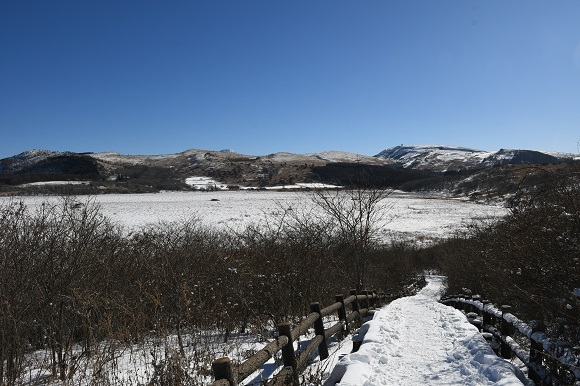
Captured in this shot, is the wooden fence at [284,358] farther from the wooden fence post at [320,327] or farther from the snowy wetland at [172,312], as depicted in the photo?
the snowy wetland at [172,312]

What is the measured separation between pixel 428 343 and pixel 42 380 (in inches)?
268

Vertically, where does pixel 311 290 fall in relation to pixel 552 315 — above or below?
below

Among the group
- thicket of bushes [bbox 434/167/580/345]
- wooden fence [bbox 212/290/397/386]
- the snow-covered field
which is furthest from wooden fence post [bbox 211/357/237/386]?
the snow-covered field

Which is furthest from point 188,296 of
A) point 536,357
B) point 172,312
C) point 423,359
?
point 536,357

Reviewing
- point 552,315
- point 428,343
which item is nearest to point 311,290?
point 428,343

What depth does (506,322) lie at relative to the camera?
643cm

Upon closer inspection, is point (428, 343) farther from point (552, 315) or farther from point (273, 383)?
point (273, 383)

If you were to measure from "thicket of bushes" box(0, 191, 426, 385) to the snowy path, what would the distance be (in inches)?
99.1

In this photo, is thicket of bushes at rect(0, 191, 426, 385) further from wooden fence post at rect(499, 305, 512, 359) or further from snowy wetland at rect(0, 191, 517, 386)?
wooden fence post at rect(499, 305, 512, 359)

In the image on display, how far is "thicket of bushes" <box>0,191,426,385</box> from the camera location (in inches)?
226

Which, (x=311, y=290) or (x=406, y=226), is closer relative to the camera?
(x=311, y=290)

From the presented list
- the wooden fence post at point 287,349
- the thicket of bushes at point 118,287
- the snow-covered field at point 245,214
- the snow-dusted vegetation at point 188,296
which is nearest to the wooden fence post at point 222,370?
the snow-dusted vegetation at point 188,296

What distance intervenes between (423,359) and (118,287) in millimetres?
7680

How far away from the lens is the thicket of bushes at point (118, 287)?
5730 mm
